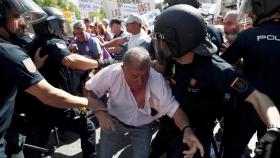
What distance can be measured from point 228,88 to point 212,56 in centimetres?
30

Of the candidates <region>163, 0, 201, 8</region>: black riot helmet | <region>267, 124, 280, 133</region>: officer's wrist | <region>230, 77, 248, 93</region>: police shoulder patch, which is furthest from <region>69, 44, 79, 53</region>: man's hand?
<region>267, 124, 280, 133</region>: officer's wrist

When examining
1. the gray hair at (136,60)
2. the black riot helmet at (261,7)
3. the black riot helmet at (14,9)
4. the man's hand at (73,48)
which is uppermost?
the black riot helmet at (14,9)

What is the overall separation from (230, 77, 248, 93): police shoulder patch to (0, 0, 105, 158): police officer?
1.14m

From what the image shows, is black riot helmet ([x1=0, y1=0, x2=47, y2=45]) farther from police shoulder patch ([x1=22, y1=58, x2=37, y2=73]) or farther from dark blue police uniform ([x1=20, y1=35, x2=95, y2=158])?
dark blue police uniform ([x1=20, y1=35, x2=95, y2=158])

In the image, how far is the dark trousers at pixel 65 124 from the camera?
3488mm

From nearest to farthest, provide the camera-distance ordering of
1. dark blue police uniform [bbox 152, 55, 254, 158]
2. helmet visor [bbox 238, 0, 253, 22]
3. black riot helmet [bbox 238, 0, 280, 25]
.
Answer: dark blue police uniform [bbox 152, 55, 254, 158] < black riot helmet [bbox 238, 0, 280, 25] < helmet visor [bbox 238, 0, 253, 22]

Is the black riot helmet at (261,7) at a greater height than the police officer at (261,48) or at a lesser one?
greater

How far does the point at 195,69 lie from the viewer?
2.43 metres

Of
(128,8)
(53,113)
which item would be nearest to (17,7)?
(53,113)

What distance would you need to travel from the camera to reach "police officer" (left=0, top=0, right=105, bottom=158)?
2068mm

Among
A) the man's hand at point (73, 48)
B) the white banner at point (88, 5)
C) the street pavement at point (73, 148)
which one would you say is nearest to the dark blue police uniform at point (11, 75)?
the street pavement at point (73, 148)

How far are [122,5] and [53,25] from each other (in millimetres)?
6344

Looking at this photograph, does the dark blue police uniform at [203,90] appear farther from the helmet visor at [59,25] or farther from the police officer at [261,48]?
the helmet visor at [59,25]

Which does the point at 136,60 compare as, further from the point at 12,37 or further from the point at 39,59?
the point at 39,59
